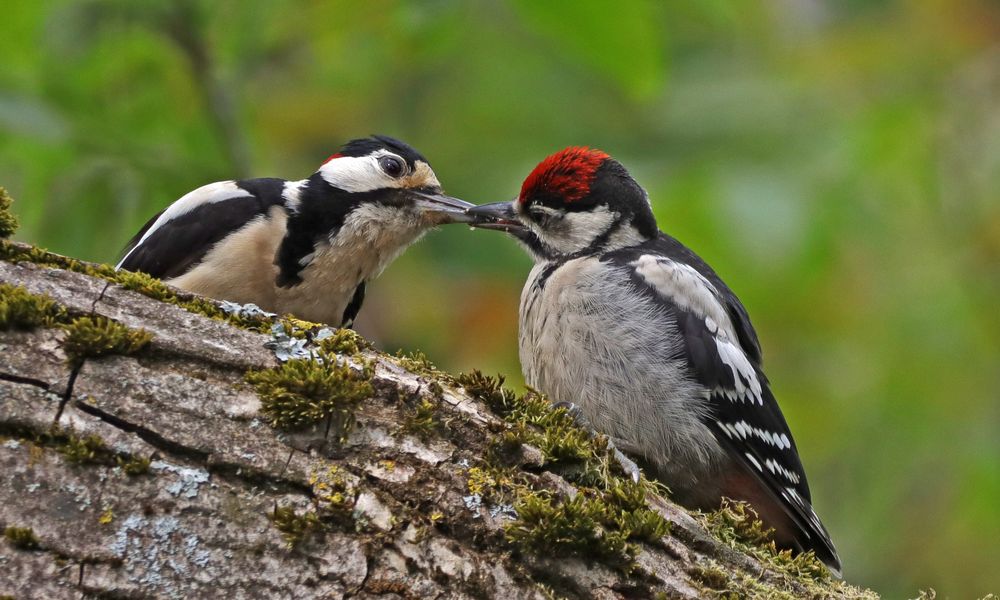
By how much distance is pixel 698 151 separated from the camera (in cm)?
575

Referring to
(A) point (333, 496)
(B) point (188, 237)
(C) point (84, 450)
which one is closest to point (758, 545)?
(A) point (333, 496)

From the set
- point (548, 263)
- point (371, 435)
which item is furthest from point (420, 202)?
point (371, 435)

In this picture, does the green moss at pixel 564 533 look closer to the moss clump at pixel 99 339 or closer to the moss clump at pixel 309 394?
the moss clump at pixel 309 394

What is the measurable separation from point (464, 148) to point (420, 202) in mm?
2505

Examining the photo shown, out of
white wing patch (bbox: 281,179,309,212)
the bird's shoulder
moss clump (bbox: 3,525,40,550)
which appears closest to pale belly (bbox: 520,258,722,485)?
the bird's shoulder

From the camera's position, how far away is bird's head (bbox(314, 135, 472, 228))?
4.32 metres

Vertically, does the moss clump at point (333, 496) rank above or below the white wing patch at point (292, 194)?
below

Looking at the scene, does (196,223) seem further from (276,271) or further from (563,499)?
(563,499)

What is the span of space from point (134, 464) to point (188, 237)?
1690mm

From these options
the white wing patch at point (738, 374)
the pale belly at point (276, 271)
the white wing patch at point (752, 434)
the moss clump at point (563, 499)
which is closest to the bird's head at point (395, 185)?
the pale belly at point (276, 271)

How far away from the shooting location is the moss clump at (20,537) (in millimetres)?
2207

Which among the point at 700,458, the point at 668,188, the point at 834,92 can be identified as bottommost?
the point at 700,458

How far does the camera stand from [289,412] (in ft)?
8.45

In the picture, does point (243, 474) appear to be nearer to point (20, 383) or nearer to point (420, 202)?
point (20, 383)
